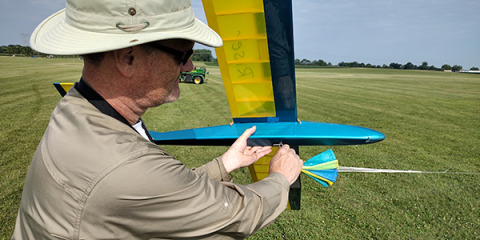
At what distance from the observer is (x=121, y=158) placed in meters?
0.80

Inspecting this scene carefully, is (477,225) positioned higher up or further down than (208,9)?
further down

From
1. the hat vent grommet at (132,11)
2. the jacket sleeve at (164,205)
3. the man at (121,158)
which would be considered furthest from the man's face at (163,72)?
the jacket sleeve at (164,205)

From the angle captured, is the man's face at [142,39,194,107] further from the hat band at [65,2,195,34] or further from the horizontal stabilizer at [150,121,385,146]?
the horizontal stabilizer at [150,121,385,146]

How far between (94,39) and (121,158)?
0.41 m

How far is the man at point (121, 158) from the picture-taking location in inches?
31.4

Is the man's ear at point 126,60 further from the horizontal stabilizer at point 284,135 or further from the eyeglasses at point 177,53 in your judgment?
the horizontal stabilizer at point 284,135

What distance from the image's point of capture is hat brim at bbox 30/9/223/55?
34.4 inches

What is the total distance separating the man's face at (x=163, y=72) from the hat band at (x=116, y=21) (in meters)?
0.07

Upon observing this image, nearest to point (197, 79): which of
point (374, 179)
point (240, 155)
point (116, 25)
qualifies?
point (374, 179)

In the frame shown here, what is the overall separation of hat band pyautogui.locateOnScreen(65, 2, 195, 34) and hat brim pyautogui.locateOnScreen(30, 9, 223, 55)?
0.04 feet

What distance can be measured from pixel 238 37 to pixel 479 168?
212 inches

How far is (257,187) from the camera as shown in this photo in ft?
3.50

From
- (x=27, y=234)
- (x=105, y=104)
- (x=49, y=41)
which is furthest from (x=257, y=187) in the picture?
(x=49, y=41)

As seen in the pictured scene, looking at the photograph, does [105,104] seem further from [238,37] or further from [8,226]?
[8,226]
